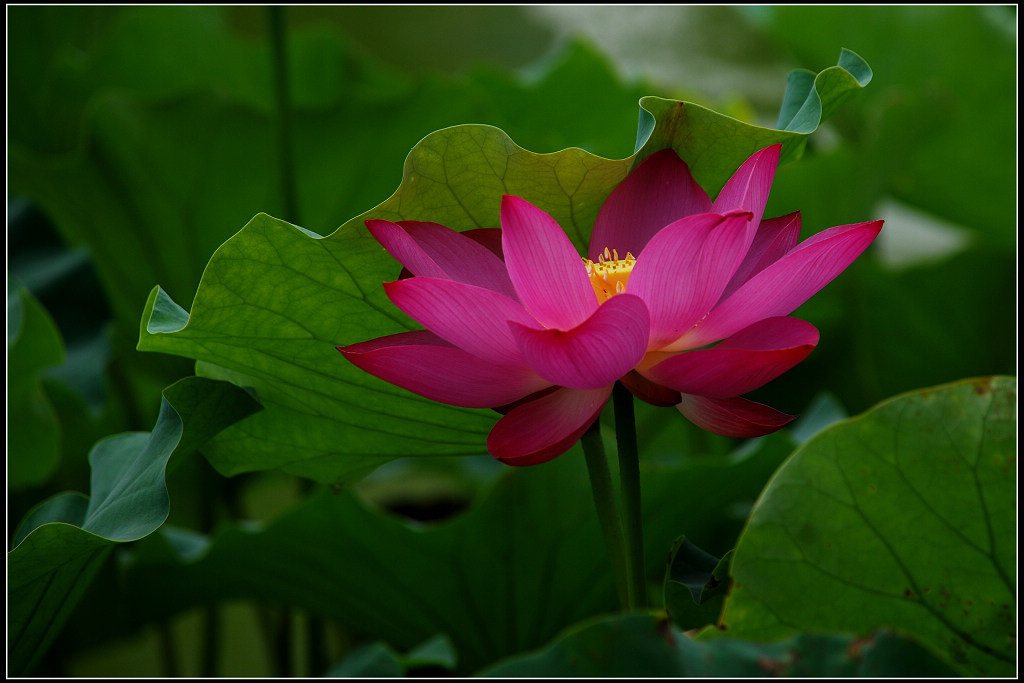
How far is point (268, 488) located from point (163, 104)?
2.99ft

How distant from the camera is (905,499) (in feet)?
1.09

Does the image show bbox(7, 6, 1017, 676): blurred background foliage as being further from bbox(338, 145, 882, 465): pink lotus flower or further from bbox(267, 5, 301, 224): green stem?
bbox(338, 145, 882, 465): pink lotus flower

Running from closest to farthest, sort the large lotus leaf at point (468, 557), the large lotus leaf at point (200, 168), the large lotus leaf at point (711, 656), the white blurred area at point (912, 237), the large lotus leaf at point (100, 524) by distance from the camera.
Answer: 1. the large lotus leaf at point (711, 656)
2. the large lotus leaf at point (100, 524)
3. the large lotus leaf at point (468, 557)
4. the large lotus leaf at point (200, 168)
5. the white blurred area at point (912, 237)

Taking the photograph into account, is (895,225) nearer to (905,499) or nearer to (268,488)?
(268,488)

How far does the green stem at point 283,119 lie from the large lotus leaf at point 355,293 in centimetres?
39

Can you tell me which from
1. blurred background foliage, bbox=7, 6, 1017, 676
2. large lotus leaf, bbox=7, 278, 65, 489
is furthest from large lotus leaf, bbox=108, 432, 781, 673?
large lotus leaf, bbox=7, 278, 65, 489

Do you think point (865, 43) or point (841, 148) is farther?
point (865, 43)

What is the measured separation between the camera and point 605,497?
37 centimetres

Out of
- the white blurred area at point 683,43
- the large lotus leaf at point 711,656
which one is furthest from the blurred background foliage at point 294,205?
the white blurred area at point 683,43

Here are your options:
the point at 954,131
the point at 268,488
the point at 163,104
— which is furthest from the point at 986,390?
the point at 268,488

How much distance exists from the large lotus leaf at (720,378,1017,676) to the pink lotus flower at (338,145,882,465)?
0.03 meters

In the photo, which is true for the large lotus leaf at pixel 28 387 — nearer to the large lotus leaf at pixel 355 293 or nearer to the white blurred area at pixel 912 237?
the large lotus leaf at pixel 355 293

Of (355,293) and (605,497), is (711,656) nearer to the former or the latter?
(605,497)

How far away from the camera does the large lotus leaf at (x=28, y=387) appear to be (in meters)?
0.63
